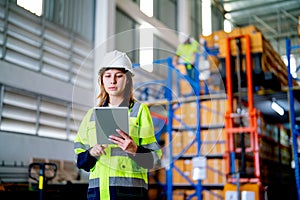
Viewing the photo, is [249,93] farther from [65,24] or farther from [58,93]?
[65,24]

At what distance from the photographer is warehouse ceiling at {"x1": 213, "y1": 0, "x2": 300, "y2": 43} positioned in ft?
77.9

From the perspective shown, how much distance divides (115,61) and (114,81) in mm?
93

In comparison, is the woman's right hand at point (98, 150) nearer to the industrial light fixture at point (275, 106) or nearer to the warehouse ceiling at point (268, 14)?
the industrial light fixture at point (275, 106)

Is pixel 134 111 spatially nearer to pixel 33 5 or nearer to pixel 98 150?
pixel 98 150

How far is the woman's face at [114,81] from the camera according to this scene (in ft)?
6.02

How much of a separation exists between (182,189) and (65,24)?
20.7 ft

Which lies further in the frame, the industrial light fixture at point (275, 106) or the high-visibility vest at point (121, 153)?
the industrial light fixture at point (275, 106)

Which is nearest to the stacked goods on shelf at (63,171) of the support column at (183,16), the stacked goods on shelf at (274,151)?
the stacked goods on shelf at (274,151)

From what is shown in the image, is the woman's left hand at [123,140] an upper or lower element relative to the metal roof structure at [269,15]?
lower

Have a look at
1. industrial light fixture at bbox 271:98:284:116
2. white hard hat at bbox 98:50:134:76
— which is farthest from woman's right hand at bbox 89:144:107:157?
industrial light fixture at bbox 271:98:284:116

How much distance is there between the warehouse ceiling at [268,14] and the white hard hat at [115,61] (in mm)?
22949

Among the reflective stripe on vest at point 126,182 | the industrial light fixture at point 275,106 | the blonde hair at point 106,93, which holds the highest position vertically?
the industrial light fixture at point 275,106

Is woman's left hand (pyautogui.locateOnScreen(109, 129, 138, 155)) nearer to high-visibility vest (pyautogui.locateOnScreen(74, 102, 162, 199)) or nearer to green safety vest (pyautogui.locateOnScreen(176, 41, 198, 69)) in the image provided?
high-visibility vest (pyautogui.locateOnScreen(74, 102, 162, 199))

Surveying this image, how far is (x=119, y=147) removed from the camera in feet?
5.89
